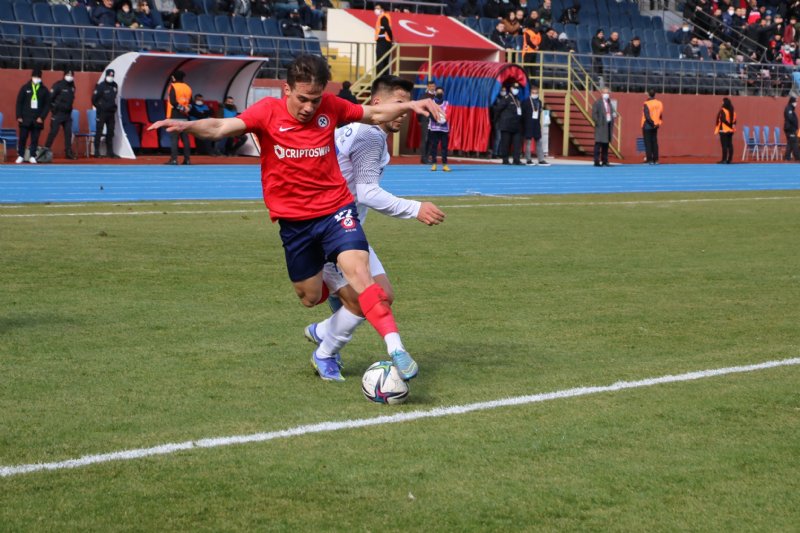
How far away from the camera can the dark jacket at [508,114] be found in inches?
1319

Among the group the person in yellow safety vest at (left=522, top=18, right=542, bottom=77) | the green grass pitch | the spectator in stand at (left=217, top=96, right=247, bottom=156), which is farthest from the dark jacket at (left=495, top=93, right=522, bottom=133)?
the green grass pitch

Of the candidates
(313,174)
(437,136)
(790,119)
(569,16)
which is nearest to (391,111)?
(313,174)

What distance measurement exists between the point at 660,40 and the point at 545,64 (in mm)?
10965

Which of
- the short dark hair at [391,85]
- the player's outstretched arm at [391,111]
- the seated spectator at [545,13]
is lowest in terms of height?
the player's outstretched arm at [391,111]

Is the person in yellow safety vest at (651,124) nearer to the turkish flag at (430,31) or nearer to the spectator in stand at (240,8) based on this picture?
the turkish flag at (430,31)

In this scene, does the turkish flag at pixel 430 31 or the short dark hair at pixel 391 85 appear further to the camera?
the turkish flag at pixel 430 31

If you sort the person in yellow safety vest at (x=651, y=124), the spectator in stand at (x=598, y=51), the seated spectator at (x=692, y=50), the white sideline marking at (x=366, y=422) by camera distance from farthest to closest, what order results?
the seated spectator at (x=692, y=50), the spectator in stand at (x=598, y=51), the person in yellow safety vest at (x=651, y=124), the white sideline marking at (x=366, y=422)

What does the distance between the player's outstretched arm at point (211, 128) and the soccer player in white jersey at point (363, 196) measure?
949 millimetres

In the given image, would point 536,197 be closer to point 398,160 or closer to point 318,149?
point 398,160

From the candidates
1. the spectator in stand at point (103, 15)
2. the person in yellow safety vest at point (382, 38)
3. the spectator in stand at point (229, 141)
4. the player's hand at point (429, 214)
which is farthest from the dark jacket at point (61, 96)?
the player's hand at point (429, 214)

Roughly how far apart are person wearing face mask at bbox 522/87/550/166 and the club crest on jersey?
2712 centimetres

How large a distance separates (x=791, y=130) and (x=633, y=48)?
592 centimetres

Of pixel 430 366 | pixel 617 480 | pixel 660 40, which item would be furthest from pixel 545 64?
pixel 617 480

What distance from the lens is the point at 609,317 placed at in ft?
31.5
